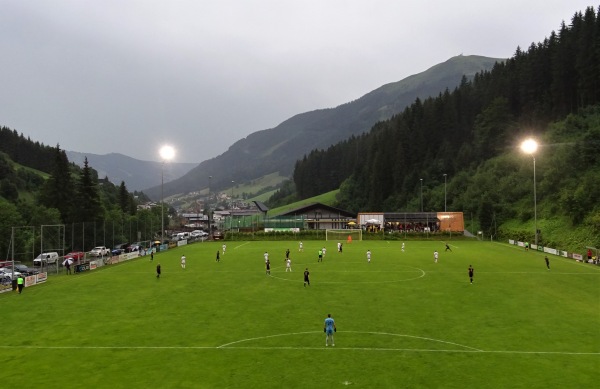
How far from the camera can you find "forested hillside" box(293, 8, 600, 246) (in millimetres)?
83500

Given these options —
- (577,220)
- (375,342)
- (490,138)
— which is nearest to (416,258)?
(577,220)

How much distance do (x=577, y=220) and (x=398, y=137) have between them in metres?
82.6

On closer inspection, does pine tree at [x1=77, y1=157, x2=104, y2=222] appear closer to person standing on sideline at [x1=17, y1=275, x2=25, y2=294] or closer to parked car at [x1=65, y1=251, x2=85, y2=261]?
parked car at [x1=65, y1=251, x2=85, y2=261]

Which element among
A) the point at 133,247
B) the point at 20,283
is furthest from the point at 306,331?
the point at 133,247

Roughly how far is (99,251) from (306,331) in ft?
163

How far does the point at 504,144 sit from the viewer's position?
383ft

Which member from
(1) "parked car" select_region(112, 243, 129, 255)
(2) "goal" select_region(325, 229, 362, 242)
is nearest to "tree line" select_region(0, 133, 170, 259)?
(1) "parked car" select_region(112, 243, 129, 255)

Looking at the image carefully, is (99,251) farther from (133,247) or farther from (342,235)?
(342,235)

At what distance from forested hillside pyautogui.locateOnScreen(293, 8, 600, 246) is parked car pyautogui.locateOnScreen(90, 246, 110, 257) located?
68.9m

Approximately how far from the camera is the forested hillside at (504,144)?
274ft

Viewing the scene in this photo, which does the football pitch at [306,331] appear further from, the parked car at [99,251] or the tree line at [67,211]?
the tree line at [67,211]

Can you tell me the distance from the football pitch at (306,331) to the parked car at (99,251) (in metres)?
18.1

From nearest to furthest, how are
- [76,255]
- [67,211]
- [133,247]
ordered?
[76,255] → [133,247] → [67,211]

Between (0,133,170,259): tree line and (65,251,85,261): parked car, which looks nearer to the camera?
(65,251,85,261): parked car
